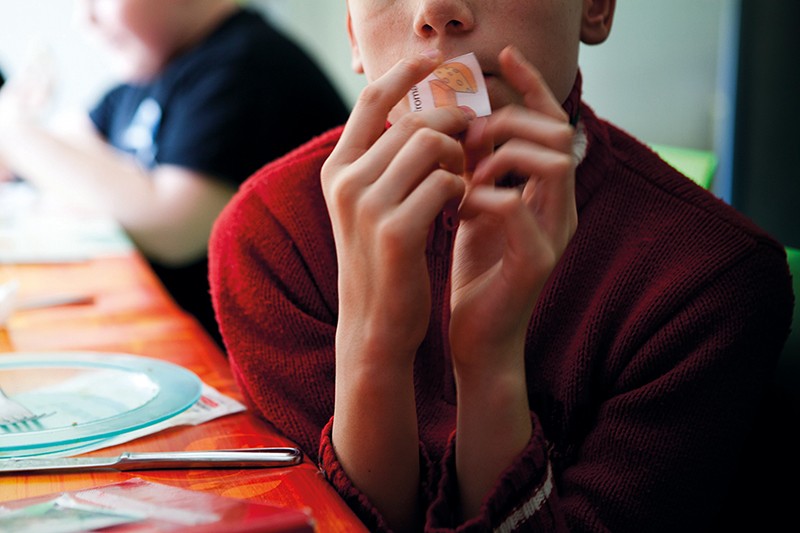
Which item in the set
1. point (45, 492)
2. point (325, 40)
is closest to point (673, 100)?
point (45, 492)

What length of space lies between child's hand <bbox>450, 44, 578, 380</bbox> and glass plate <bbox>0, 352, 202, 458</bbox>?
28 centimetres

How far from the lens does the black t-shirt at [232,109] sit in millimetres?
1854

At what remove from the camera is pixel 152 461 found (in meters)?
0.65

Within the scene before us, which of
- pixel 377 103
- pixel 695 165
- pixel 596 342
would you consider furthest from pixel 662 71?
pixel 377 103

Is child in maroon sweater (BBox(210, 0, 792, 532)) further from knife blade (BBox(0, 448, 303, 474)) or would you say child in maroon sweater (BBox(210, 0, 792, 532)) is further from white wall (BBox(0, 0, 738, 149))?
white wall (BBox(0, 0, 738, 149))

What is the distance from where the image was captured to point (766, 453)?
2.78 ft

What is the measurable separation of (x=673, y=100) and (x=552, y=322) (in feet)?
2.83

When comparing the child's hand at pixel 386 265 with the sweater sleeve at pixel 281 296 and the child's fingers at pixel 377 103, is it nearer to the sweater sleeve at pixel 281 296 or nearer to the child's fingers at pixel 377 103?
the child's fingers at pixel 377 103

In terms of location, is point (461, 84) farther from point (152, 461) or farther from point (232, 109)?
point (232, 109)

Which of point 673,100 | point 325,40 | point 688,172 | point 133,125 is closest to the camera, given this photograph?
point 688,172

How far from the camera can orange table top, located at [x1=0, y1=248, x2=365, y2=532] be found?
2.02ft

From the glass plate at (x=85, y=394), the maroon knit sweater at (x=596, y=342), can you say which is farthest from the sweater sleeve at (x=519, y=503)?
the glass plate at (x=85, y=394)

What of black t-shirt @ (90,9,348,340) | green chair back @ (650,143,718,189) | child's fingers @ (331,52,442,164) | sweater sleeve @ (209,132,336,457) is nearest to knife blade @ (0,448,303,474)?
sweater sleeve @ (209,132,336,457)

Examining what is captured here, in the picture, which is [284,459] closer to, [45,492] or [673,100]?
[45,492]
